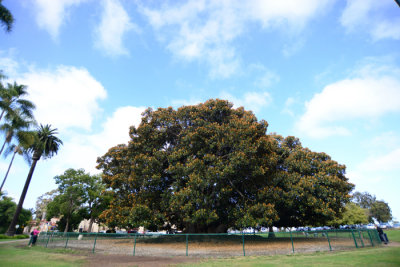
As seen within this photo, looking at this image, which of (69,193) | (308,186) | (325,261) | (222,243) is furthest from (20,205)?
(325,261)

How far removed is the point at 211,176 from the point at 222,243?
5.17 meters

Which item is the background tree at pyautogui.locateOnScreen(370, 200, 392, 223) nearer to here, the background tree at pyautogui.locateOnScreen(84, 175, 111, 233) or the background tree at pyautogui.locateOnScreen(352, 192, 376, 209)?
the background tree at pyautogui.locateOnScreen(352, 192, 376, 209)

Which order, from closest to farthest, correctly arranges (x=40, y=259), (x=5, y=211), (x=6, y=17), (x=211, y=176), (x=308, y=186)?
(x=40, y=259), (x=6, y=17), (x=211, y=176), (x=308, y=186), (x=5, y=211)

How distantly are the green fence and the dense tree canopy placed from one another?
8.39ft

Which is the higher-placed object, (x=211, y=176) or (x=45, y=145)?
(x=45, y=145)

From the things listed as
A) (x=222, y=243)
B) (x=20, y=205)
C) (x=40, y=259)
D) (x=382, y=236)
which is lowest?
(x=40, y=259)

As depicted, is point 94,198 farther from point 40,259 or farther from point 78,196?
point 40,259

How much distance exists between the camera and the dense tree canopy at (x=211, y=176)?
19547mm

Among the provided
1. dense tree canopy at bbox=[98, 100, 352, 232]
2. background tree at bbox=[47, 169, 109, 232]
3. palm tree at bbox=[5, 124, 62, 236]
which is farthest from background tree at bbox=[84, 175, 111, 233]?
dense tree canopy at bbox=[98, 100, 352, 232]

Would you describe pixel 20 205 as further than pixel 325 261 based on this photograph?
Yes

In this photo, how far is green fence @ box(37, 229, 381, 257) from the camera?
586 inches

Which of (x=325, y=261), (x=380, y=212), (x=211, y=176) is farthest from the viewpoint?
(x=380, y=212)

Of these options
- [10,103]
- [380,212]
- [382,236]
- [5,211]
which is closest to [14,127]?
[10,103]

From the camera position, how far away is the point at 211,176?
19156mm
